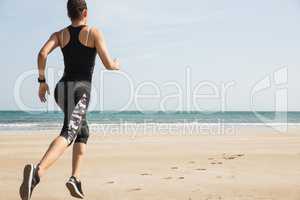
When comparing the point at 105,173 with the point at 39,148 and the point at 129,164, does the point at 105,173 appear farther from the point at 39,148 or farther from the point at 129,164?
the point at 39,148

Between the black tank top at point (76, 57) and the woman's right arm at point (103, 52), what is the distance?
0.11 m

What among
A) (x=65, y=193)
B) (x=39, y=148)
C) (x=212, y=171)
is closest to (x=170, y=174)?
(x=212, y=171)

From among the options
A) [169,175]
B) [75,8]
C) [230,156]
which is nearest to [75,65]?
[75,8]

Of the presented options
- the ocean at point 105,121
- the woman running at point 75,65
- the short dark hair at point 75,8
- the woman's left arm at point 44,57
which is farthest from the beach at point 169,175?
the ocean at point 105,121

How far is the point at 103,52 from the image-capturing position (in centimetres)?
355

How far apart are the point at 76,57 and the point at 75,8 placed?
468mm

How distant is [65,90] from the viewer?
142 inches

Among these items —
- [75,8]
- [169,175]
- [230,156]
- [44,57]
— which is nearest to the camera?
[44,57]

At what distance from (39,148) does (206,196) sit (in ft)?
28.5

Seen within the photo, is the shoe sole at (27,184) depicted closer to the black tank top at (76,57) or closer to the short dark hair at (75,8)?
the black tank top at (76,57)

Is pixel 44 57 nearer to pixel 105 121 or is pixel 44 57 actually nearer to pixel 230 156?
pixel 230 156

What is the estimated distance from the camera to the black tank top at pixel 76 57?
3.62m

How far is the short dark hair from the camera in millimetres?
3566

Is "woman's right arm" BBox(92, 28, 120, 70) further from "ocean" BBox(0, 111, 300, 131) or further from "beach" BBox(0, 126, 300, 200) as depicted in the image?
"ocean" BBox(0, 111, 300, 131)
